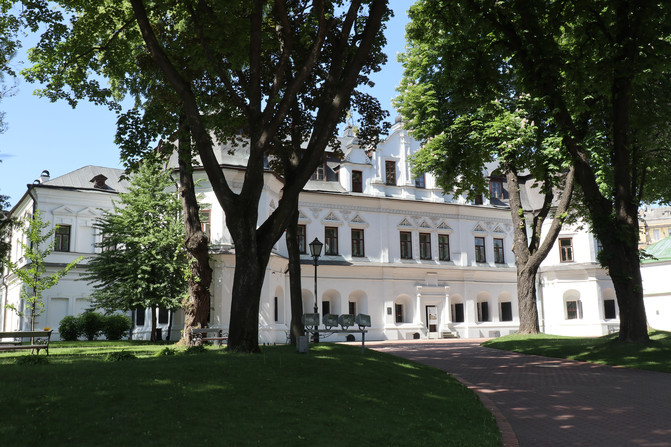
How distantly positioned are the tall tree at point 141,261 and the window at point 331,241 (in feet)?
36.4

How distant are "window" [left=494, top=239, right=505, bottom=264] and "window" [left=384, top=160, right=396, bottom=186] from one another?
32.5 feet

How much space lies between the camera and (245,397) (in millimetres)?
7898

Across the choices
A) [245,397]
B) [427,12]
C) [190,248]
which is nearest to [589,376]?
[245,397]

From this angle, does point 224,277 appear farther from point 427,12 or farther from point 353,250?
point 427,12

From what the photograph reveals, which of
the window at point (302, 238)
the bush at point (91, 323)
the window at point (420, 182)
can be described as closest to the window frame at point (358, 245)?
the window at point (302, 238)

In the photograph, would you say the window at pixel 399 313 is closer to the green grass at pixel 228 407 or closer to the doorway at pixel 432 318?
the doorway at pixel 432 318

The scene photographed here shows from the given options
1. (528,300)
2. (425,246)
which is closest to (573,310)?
(425,246)

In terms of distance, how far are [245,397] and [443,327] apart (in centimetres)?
3386

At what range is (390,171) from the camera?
40.9m

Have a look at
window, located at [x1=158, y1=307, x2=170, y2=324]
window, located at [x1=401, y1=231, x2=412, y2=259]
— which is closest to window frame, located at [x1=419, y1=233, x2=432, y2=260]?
window, located at [x1=401, y1=231, x2=412, y2=259]

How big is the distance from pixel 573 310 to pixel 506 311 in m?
5.14

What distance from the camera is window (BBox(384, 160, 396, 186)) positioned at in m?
40.8

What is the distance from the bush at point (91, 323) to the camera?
31969mm

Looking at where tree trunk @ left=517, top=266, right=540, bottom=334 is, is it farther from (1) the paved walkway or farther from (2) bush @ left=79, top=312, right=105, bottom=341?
(2) bush @ left=79, top=312, right=105, bottom=341
